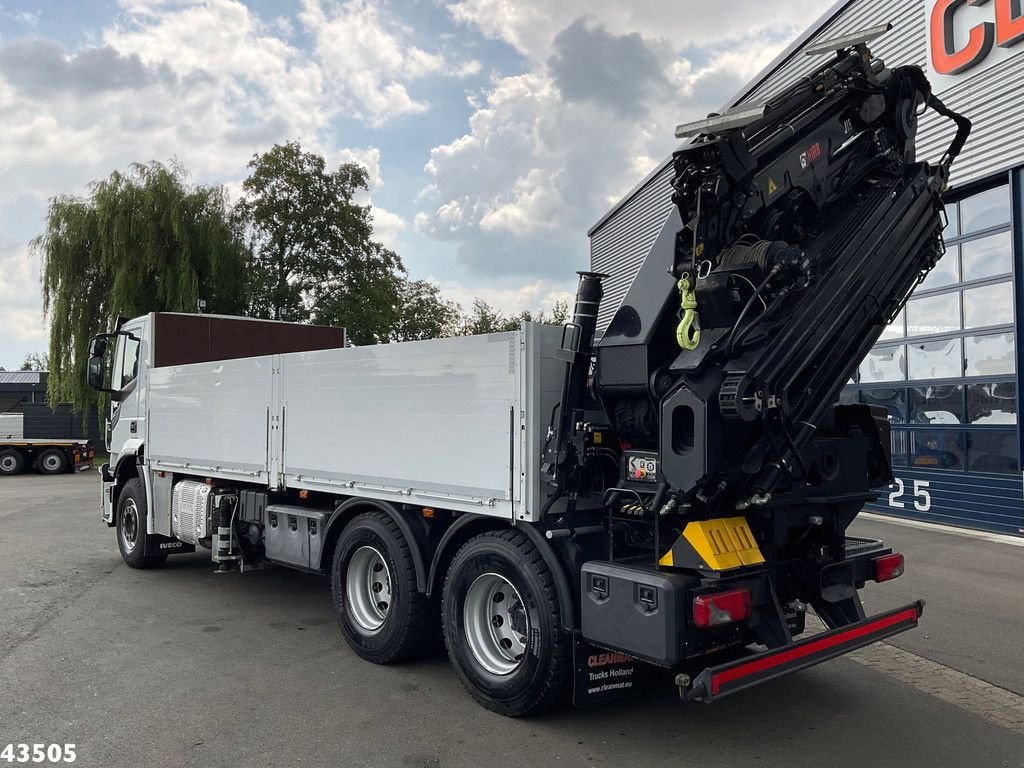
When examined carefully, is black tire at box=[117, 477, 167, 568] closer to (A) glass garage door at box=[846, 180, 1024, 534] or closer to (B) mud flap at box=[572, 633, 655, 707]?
(B) mud flap at box=[572, 633, 655, 707]

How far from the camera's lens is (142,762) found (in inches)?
161

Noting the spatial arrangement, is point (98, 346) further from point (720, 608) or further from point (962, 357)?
point (962, 357)

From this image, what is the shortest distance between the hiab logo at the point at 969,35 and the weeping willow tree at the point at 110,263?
22.0 meters

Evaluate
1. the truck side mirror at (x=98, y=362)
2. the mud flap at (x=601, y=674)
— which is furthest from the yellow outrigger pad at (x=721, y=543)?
the truck side mirror at (x=98, y=362)

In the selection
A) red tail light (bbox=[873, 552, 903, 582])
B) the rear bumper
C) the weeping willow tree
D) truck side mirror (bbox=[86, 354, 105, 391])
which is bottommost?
the rear bumper

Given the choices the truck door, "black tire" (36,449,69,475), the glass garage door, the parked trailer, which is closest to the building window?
the glass garage door

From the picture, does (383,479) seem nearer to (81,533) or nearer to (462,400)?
(462,400)

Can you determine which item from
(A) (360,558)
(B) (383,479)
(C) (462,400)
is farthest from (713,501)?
(A) (360,558)

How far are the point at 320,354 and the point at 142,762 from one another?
10.0ft

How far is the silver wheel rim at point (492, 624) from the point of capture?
4793 mm

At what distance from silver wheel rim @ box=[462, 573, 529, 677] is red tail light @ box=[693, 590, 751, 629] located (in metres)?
1.27

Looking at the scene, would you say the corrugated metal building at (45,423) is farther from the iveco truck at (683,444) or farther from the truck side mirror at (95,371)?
the iveco truck at (683,444)

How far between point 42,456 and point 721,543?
27.1 metres

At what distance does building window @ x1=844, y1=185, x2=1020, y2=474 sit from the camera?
10.9m
